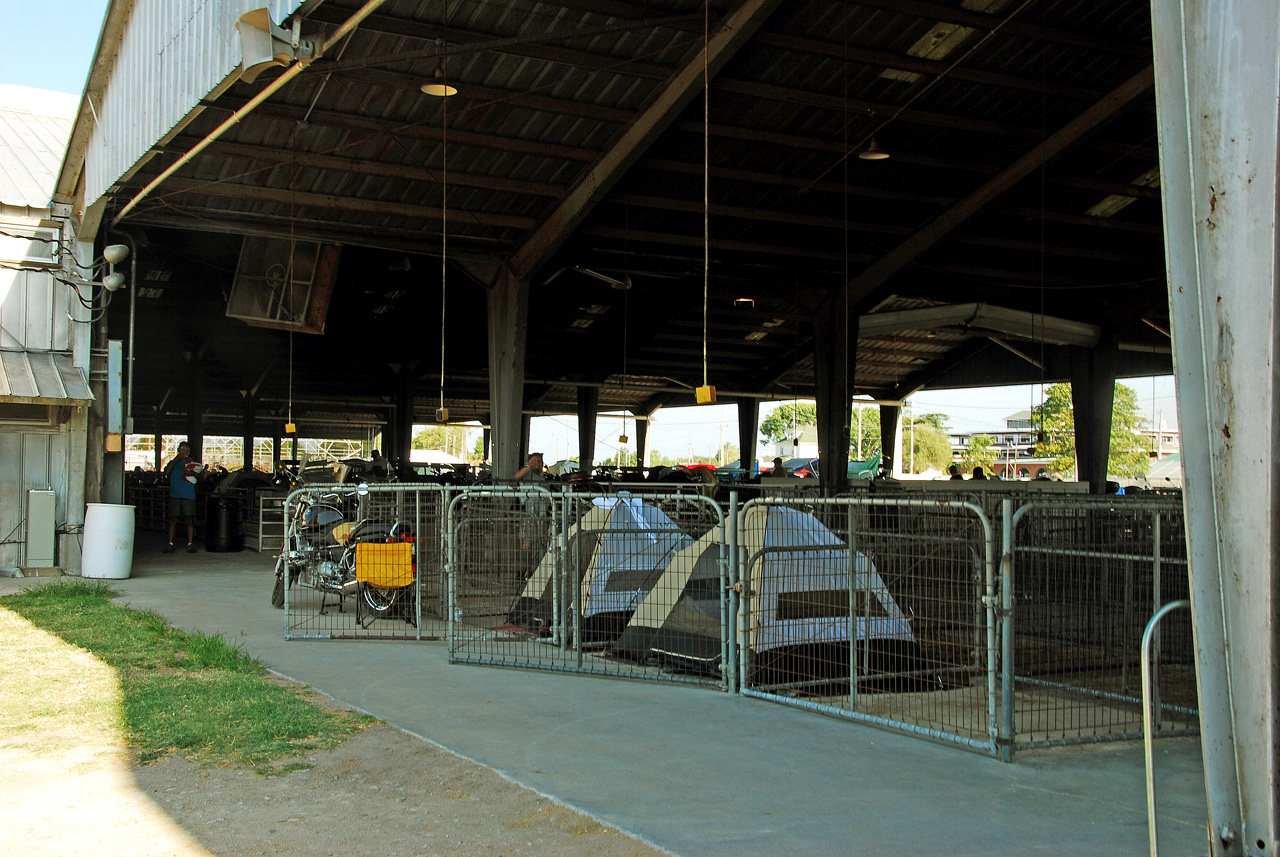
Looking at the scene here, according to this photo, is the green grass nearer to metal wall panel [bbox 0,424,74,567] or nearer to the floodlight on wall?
the floodlight on wall

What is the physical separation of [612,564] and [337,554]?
3971mm

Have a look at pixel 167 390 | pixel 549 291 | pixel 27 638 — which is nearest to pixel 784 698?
pixel 27 638

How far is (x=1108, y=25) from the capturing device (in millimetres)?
15617

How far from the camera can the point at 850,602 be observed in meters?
5.94

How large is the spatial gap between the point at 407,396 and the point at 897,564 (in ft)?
110

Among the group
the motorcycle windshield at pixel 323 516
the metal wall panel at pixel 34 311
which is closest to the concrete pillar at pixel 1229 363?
the motorcycle windshield at pixel 323 516

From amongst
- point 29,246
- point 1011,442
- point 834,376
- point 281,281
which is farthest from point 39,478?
point 1011,442

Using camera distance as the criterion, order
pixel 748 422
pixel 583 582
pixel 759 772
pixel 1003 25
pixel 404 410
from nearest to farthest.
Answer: pixel 759 772 → pixel 583 582 → pixel 1003 25 → pixel 404 410 → pixel 748 422

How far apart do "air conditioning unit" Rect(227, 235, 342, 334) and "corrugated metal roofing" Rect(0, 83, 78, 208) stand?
12.4 feet

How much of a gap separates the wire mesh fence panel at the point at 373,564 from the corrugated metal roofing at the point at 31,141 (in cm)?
900

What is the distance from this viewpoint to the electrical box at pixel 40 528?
14.5m

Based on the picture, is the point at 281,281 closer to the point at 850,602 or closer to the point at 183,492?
the point at 183,492

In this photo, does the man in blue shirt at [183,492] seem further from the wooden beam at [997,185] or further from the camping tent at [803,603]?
the wooden beam at [997,185]

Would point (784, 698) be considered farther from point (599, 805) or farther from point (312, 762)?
point (312, 762)
